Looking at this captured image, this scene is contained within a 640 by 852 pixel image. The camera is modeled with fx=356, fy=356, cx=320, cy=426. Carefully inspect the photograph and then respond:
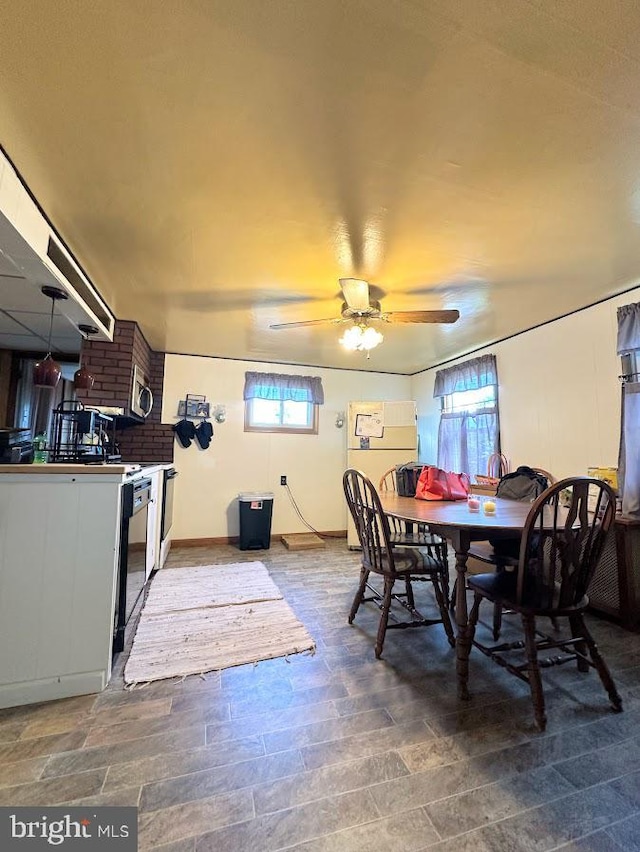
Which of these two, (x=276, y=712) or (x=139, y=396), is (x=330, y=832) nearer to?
(x=276, y=712)

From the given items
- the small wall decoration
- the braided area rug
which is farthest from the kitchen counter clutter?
the small wall decoration

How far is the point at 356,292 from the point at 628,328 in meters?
2.01

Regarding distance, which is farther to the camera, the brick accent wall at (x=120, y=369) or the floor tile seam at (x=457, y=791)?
the brick accent wall at (x=120, y=369)

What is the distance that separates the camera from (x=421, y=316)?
8.29ft

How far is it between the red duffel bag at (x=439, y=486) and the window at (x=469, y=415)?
1599 mm

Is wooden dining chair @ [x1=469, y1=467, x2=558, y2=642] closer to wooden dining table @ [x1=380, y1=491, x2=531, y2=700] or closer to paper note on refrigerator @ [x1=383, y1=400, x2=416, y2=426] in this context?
wooden dining table @ [x1=380, y1=491, x2=531, y2=700]

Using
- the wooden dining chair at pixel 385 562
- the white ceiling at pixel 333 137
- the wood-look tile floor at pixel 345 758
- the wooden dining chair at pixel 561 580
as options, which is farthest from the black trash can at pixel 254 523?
the wooden dining chair at pixel 561 580

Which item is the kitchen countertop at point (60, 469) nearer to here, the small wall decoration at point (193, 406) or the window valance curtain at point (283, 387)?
the small wall decoration at point (193, 406)

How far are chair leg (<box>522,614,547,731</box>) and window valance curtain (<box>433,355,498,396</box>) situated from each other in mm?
2863

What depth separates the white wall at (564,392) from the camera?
9.14ft

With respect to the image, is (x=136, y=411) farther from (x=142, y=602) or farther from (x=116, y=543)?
(x=116, y=543)

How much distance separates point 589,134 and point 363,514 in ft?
6.59

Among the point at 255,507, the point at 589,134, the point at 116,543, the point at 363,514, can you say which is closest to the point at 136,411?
the point at 255,507

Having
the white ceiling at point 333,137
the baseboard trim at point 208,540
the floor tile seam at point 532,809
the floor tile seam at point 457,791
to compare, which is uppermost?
the white ceiling at point 333,137
